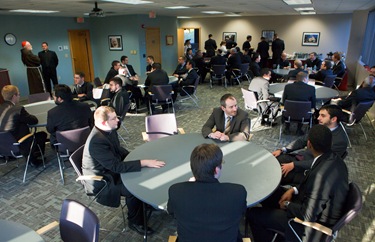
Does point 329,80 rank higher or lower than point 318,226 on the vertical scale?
higher

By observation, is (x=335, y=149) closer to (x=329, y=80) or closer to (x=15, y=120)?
(x=15, y=120)

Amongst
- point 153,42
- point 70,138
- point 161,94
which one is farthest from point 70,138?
point 153,42

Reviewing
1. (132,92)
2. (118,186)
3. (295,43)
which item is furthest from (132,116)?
(295,43)

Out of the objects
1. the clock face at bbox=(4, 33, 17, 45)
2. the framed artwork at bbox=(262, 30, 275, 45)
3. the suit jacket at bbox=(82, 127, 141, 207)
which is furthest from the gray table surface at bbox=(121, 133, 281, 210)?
the framed artwork at bbox=(262, 30, 275, 45)

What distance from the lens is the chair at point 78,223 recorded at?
5.55 ft

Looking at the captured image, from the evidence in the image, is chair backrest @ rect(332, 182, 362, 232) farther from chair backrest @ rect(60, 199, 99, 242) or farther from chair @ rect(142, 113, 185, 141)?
chair @ rect(142, 113, 185, 141)

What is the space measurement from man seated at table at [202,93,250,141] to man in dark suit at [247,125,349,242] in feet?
3.38

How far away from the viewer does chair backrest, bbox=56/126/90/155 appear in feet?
11.1

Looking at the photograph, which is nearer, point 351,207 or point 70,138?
point 351,207

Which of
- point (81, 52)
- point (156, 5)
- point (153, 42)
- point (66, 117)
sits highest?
point (156, 5)

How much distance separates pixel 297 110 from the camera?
4.60 m

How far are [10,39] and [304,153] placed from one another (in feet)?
30.3

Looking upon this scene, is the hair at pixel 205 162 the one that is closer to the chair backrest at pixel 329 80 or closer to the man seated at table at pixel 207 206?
the man seated at table at pixel 207 206

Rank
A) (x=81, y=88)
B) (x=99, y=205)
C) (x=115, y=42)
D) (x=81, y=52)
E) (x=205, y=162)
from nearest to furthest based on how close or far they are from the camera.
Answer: (x=205, y=162) → (x=99, y=205) → (x=81, y=88) → (x=115, y=42) → (x=81, y=52)
